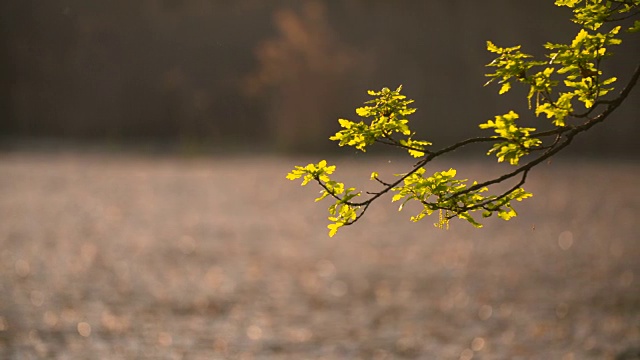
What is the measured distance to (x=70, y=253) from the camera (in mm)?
13445

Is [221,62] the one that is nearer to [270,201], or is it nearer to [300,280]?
[270,201]

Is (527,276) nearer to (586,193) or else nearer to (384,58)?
(586,193)

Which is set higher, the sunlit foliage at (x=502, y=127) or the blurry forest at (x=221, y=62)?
the blurry forest at (x=221, y=62)

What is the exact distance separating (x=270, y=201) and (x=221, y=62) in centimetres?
1743

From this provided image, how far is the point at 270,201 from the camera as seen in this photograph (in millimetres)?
20391

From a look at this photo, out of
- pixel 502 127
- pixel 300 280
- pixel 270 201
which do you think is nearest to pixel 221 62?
pixel 270 201

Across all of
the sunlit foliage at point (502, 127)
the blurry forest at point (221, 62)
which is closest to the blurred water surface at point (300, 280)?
the sunlit foliage at point (502, 127)

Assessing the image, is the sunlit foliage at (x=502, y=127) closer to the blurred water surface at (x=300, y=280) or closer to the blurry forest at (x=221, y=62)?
the blurred water surface at (x=300, y=280)

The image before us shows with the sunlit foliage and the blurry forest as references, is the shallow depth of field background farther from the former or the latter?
the sunlit foliage

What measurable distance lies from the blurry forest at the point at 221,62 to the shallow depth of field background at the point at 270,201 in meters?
0.09

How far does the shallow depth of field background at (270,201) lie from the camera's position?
925 centimetres

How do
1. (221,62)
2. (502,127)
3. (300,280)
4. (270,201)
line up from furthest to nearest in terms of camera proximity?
(221,62)
(270,201)
(300,280)
(502,127)

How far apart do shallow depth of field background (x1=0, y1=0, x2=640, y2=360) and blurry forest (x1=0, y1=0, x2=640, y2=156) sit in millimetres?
93

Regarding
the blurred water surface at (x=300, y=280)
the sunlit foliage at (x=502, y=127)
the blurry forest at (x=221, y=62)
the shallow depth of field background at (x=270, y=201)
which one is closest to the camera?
the sunlit foliage at (x=502, y=127)
